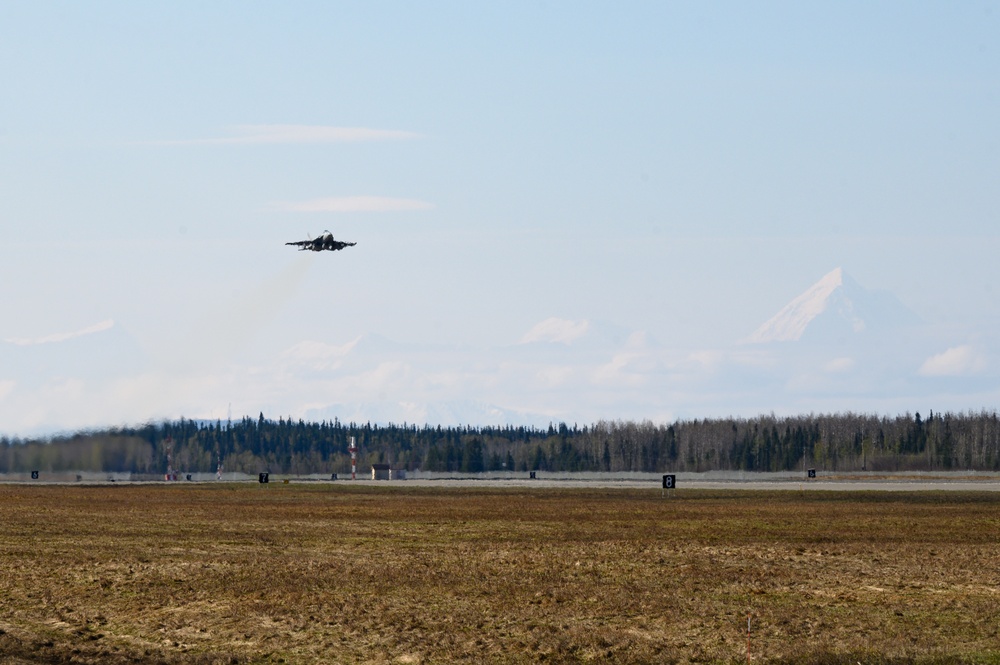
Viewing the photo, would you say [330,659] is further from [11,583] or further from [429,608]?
[11,583]

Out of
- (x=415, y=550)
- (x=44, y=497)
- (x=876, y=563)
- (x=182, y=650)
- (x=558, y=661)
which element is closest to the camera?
(x=558, y=661)

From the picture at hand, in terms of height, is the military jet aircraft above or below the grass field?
above

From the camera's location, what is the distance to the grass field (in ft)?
86.0

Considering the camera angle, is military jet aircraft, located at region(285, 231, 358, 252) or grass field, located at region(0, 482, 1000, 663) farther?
military jet aircraft, located at region(285, 231, 358, 252)

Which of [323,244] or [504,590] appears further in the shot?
[323,244]

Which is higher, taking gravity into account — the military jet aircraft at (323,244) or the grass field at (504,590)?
the military jet aircraft at (323,244)

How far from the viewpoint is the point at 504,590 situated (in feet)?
111

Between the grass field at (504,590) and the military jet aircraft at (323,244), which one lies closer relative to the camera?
the grass field at (504,590)

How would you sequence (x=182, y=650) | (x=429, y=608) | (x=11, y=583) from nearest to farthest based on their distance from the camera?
1. (x=182, y=650)
2. (x=429, y=608)
3. (x=11, y=583)

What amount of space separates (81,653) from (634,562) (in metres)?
18.8

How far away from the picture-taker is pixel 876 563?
131 ft

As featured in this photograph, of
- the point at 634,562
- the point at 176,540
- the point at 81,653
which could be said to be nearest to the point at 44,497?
the point at 176,540

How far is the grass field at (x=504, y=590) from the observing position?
2620 cm

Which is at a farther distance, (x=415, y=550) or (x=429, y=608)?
(x=415, y=550)
